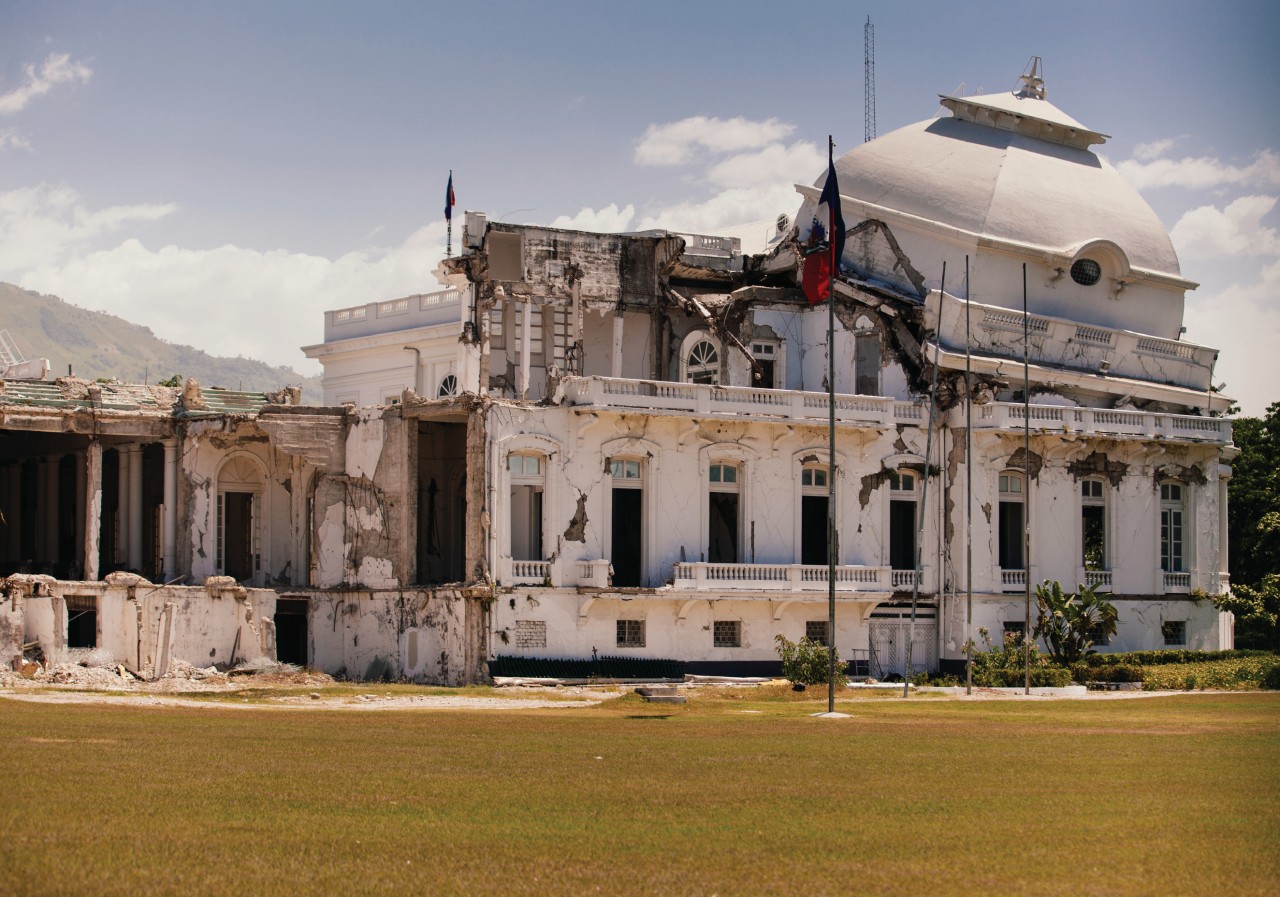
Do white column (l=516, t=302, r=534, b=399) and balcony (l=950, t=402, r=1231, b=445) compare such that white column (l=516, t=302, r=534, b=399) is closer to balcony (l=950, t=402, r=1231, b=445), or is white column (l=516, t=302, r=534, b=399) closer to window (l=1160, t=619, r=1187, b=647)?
balcony (l=950, t=402, r=1231, b=445)

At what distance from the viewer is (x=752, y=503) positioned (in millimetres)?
47156

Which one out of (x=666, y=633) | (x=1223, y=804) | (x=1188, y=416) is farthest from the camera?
(x=1188, y=416)

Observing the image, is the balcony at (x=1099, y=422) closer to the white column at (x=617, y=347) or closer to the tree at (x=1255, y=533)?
the tree at (x=1255, y=533)

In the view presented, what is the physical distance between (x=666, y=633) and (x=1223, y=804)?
1067 inches

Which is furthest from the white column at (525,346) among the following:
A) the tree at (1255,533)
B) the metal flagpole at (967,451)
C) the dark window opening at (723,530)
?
the tree at (1255,533)

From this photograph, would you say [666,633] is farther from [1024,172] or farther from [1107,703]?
[1024,172]

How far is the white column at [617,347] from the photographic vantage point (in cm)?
4953

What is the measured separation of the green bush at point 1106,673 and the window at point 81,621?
24.5 metres

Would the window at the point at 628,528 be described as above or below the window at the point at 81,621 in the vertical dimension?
above

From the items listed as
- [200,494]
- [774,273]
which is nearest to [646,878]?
[200,494]

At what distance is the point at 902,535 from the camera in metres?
50.3

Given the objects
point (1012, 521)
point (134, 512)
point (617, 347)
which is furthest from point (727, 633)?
point (134, 512)

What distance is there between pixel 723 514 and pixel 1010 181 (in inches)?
555

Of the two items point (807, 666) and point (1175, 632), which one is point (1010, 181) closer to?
point (1175, 632)
